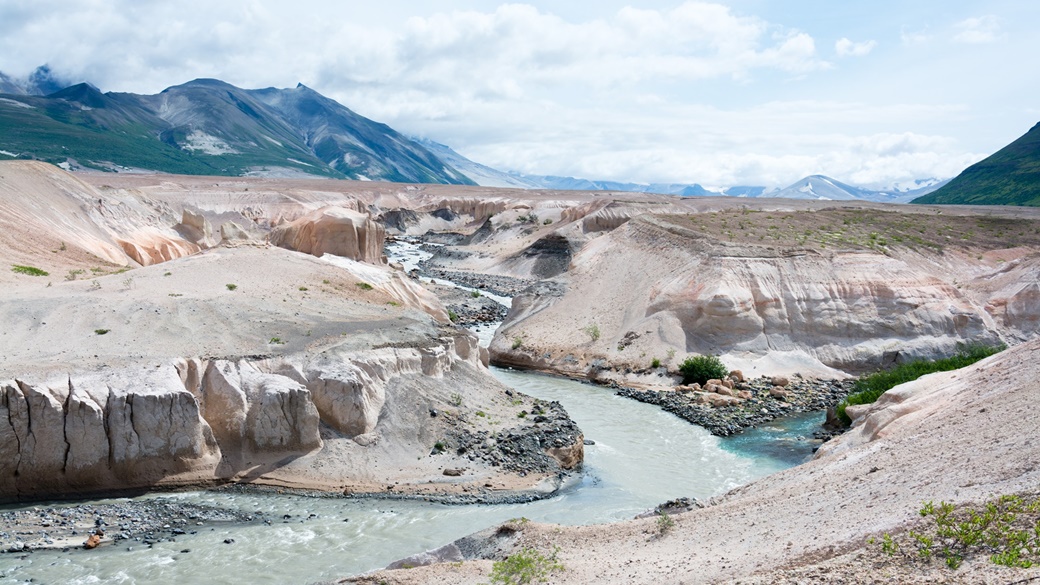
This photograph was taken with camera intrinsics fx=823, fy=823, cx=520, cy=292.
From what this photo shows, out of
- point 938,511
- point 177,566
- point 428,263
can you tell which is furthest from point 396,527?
point 428,263

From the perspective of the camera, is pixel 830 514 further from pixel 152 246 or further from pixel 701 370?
pixel 152 246

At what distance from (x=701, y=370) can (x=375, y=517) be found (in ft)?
62.4

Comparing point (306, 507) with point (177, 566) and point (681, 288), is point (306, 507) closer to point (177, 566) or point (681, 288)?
point (177, 566)

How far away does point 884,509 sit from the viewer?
11992mm

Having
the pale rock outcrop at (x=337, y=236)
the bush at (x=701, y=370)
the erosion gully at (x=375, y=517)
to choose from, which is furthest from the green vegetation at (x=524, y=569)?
the pale rock outcrop at (x=337, y=236)

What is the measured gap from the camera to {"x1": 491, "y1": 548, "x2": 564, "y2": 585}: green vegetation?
1202 centimetres

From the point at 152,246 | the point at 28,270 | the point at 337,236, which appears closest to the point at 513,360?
the point at 337,236

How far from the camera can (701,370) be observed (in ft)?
115

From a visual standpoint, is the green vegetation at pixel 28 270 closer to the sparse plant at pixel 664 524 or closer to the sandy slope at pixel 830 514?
the sandy slope at pixel 830 514

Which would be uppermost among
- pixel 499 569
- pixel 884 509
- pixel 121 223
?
pixel 121 223

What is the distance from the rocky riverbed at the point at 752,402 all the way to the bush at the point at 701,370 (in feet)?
3.29

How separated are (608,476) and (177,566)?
11.9 meters

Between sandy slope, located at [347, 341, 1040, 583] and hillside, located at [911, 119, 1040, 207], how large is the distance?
121175 millimetres

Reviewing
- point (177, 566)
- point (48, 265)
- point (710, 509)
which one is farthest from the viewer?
point (48, 265)
